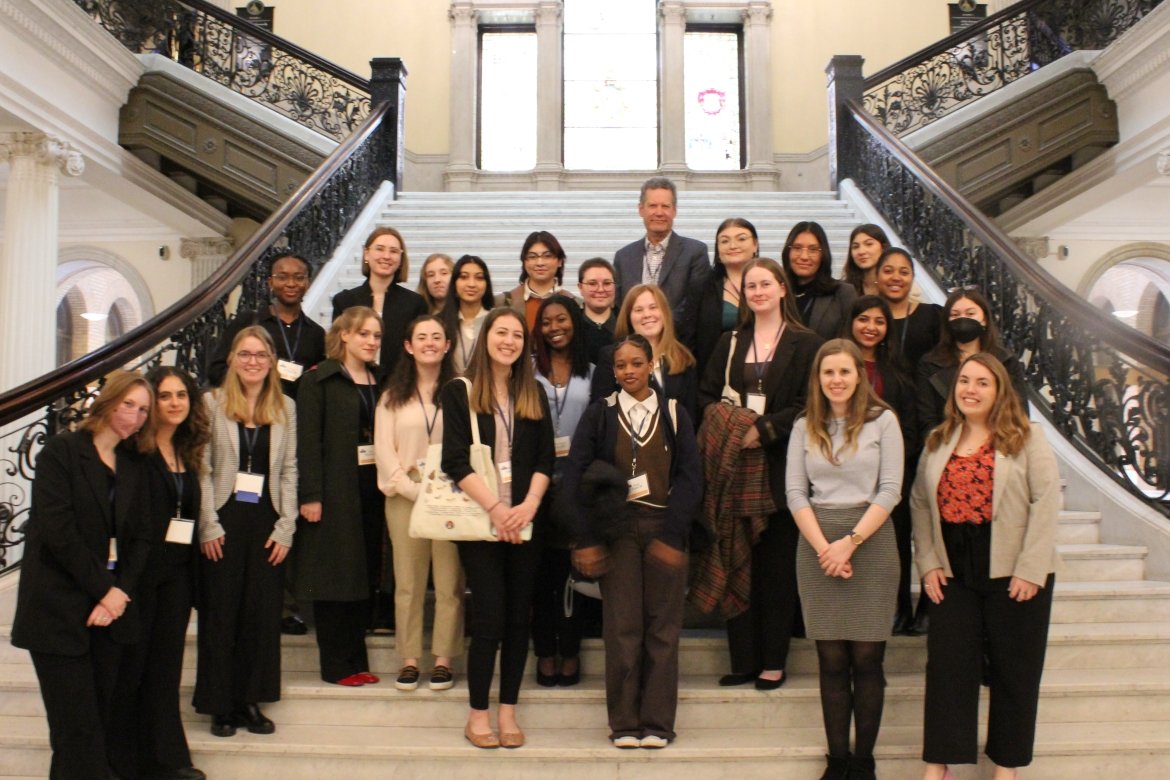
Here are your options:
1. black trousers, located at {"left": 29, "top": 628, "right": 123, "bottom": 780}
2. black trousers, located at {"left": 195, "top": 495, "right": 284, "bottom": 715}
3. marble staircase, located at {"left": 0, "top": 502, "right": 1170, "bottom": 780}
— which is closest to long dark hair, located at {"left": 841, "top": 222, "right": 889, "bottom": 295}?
marble staircase, located at {"left": 0, "top": 502, "right": 1170, "bottom": 780}

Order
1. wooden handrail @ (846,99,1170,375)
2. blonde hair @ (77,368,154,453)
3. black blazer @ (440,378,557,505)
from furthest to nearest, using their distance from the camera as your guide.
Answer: wooden handrail @ (846,99,1170,375)
black blazer @ (440,378,557,505)
blonde hair @ (77,368,154,453)

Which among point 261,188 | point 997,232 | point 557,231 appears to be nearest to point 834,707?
point 997,232

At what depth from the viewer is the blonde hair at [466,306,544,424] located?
4.05m

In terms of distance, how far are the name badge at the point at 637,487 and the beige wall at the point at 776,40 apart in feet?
35.6

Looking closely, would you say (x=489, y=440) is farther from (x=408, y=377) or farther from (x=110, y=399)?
(x=110, y=399)

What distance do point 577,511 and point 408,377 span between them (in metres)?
0.95

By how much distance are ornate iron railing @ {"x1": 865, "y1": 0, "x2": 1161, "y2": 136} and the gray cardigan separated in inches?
286

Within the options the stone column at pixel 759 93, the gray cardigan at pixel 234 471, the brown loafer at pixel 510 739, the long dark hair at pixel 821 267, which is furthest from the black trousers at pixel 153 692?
the stone column at pixel 759 93

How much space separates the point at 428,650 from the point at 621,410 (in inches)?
53.7

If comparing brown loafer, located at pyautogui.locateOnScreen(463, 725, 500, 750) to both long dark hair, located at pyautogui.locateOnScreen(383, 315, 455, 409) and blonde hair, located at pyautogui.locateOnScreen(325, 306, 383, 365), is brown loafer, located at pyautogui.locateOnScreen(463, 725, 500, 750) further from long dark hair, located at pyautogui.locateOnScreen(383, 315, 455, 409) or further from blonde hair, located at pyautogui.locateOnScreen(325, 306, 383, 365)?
blonde hair, located at pyautogui.locateOnScreen(325, 306, 383, 365)

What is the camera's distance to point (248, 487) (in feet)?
13.4

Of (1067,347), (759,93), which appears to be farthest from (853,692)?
(759,93)

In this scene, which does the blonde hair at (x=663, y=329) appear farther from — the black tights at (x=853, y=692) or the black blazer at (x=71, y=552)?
the black blazer at (x=71, y=552)

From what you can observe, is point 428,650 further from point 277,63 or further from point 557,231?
point 277,63
